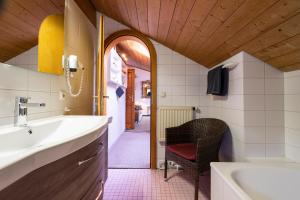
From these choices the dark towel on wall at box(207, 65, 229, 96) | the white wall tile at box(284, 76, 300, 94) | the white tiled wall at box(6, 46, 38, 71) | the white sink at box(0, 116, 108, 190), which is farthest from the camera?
the dark towel on wall at box(207, 65, 229, 96)

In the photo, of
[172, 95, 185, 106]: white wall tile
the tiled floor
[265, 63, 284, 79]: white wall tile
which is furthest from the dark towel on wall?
the tiled floor

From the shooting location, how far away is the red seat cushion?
1.88 meters

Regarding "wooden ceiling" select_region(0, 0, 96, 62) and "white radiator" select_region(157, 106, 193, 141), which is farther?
"white radiator" select_region(157, 106, 193, 141)

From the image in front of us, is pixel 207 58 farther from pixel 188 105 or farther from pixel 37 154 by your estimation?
pixel 37 154

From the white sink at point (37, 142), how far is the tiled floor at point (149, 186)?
1025 millimetres

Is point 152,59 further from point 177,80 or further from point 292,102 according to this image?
point 292,102

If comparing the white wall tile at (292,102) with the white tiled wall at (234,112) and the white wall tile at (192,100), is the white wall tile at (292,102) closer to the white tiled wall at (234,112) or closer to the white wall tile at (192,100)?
the white tiled wall at (234,112)

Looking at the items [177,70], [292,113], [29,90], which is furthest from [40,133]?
[292,113]

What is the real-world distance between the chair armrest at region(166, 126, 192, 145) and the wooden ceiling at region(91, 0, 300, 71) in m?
1.05

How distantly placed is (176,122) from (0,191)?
2.31 metres

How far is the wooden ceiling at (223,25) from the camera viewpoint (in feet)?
3.53

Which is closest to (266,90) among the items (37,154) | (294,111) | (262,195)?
(294,111)

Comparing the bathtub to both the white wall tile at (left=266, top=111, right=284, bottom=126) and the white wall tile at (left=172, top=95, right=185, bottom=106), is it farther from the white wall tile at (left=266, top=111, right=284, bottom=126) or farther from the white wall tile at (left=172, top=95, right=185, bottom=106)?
the white wall tile at (left=172, top=95, right=185, bottom=106)

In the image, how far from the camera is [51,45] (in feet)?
4.85
